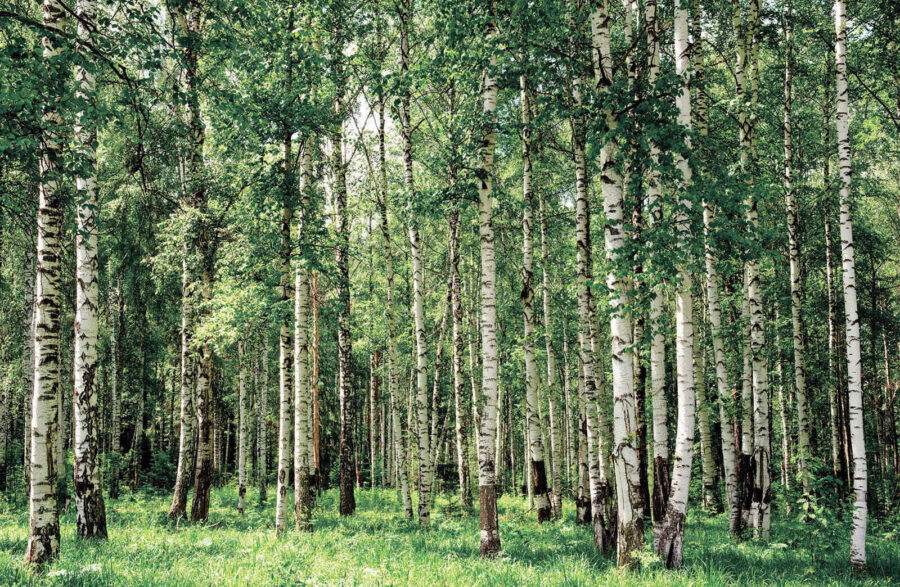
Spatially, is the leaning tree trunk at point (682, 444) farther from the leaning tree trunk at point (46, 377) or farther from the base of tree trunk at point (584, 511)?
the leaning tree trunk at point (46, 377)

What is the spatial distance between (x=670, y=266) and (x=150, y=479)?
2567cm

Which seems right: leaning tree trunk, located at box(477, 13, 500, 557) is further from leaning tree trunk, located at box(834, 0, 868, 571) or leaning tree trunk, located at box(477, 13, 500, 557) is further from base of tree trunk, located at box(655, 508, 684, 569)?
leaning tree trunk, located at box(834, 0, 868, 571)

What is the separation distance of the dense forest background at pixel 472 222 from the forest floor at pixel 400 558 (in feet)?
1.02

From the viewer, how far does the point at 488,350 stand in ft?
26.9

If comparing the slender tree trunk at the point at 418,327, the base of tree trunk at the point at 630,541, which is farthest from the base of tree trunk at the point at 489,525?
the slender tree trunk at the point at 418,327

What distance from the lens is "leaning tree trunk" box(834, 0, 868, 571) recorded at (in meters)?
7.76

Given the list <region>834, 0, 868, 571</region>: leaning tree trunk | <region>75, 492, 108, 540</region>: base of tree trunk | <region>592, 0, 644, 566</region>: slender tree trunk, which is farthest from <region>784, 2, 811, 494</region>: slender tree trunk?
<region>75, 492, 108, 540</region>: base of tree trunk

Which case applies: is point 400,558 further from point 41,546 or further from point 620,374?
point 41,546

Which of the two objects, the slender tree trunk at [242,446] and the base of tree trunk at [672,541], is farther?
the slender tree trunk at [242,446]

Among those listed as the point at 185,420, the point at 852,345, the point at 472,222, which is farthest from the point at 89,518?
the point at 852,345

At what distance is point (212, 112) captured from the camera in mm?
9328

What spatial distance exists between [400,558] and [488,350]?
11.0 feet

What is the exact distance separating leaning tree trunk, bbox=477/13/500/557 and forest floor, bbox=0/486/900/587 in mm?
544

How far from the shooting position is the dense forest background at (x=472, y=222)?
6.33m
